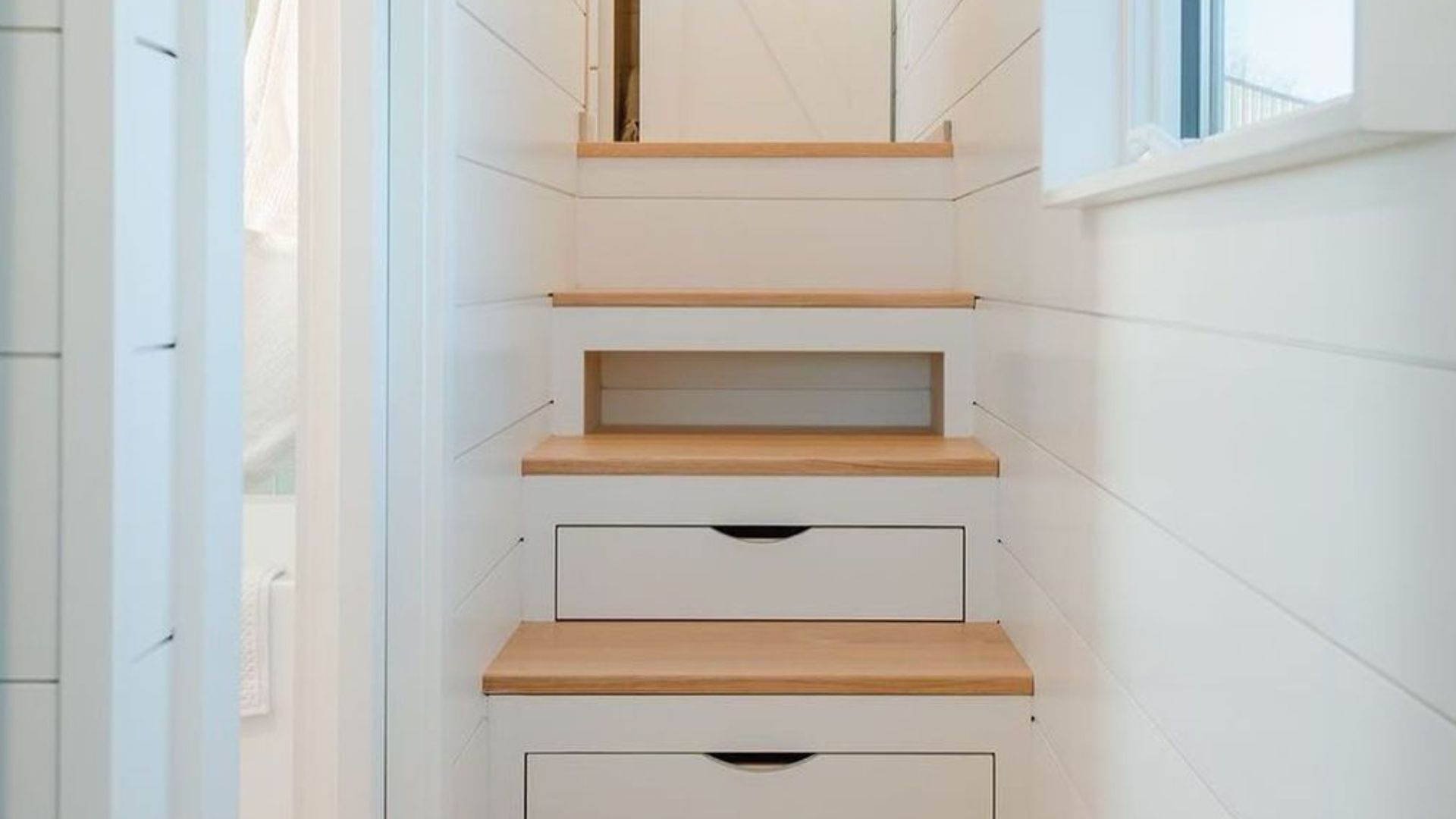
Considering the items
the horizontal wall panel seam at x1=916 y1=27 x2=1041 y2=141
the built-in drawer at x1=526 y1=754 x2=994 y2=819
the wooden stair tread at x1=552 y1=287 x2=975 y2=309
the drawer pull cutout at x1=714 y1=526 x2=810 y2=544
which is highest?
the horizontal wall panel seam at x1=916 y1=27 x2=1041 y2=141

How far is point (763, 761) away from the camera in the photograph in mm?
2432

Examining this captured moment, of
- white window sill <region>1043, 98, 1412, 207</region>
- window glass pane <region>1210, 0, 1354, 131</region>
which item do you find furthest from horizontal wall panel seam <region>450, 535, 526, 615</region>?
window glass pane <region>1210, 0, 1354, 131</region>

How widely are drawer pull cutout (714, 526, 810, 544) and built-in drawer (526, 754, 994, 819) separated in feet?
1.34

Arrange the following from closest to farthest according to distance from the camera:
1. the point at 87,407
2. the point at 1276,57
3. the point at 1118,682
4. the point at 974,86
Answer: the point at 87,407 < the point at 1276,57 < the point at 1118,682 < the point at 974,86

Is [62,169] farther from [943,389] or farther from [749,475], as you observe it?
[943,389]

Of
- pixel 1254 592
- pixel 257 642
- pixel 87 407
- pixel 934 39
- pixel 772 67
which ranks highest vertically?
pixel 772 67

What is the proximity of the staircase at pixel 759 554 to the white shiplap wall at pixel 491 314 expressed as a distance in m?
0.09

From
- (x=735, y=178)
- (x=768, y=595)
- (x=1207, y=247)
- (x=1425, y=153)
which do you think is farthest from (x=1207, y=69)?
(x=735, y=178)

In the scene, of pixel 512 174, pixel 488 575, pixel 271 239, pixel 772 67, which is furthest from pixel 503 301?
pixel 772 67

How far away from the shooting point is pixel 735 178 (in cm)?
329

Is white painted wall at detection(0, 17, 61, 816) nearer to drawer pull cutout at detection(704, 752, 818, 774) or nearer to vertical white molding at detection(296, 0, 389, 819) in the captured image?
vertical white molding at detection(296, 0, 389, 819)

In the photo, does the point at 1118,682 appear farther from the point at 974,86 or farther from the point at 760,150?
the point at 760,150

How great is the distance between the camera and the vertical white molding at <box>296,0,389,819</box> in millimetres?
1896

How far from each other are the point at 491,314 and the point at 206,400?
1136 millimetres
